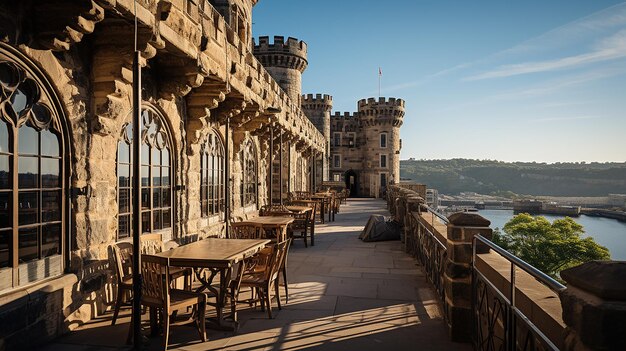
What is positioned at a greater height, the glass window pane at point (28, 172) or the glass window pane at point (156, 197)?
the glass window pane at point (28, 172)

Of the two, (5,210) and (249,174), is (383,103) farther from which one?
(5,210)

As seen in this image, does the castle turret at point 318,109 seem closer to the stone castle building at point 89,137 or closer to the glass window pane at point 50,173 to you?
the stone castle building at point 89,137

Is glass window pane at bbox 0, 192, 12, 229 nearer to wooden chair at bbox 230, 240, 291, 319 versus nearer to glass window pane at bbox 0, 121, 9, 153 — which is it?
glass window pane at bbox 0, 121, 9, 153

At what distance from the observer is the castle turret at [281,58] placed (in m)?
26.2

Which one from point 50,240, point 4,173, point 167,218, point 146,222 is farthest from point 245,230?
point 4,173

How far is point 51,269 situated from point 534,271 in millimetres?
4348

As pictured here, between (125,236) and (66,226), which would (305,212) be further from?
(66,226)

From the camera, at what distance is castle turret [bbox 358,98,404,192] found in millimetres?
37844

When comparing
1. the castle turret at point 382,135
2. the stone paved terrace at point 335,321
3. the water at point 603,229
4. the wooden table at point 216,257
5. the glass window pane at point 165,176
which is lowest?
the water at point 603,229

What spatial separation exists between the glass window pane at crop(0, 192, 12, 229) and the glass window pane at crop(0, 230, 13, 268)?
2.7 inches

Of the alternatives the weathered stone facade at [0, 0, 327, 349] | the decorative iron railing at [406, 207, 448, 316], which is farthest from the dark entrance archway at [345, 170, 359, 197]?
the weathered stone facade at [0, 0, 327, 349]

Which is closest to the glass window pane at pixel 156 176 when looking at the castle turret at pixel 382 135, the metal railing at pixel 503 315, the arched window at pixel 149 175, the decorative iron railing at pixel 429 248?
the arched window at pixel 149 175

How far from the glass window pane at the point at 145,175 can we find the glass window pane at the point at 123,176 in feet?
1.38

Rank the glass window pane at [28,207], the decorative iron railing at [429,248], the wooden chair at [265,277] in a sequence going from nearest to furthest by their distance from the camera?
1. the glass window pane at [28,207]
2. the wooden chair at [265,277]
3. the decorative iron railing at [429,248]
